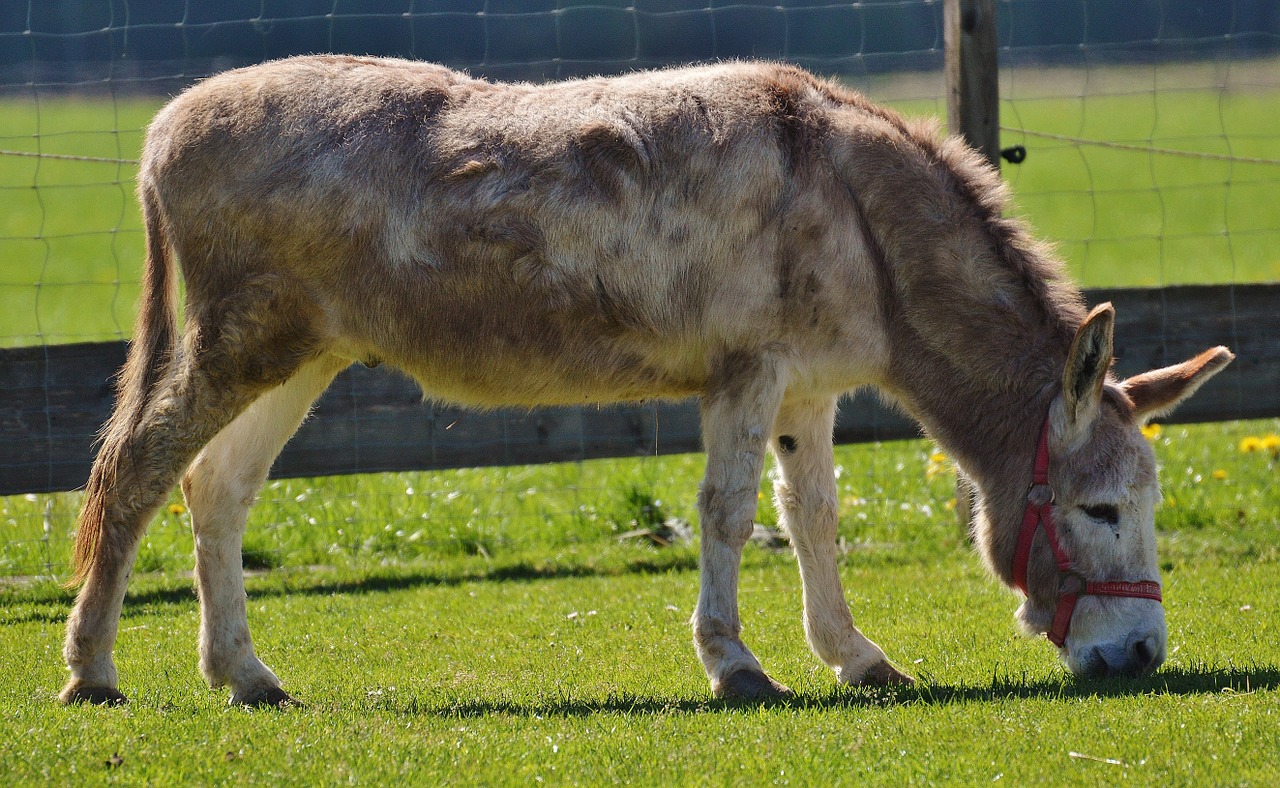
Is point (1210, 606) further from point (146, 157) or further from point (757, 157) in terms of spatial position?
point (146, 157)

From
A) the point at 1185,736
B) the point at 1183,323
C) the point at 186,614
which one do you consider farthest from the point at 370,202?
the point at 1183,323

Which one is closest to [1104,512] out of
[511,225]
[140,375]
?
[511,225]

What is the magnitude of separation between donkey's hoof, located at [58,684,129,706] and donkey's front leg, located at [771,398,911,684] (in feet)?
8.51

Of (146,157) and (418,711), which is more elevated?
(146,157)

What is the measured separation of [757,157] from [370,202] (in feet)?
4.66

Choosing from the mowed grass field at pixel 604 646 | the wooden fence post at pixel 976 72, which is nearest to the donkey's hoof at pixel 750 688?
the mowed grass field at pixel 604 646

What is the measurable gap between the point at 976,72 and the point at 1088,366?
10.4 ft

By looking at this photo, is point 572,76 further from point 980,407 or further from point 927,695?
point 927,695

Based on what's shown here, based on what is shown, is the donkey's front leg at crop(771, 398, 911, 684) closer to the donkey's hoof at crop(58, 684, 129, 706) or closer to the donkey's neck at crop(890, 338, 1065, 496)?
the donkey's neck at crop(890, 338, 1065, 496)

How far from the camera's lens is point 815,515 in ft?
18.0

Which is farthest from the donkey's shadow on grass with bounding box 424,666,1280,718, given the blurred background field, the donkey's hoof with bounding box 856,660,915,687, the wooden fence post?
the blurred background field

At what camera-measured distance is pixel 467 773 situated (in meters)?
3.86

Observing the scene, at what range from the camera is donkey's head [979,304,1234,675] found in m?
4.84

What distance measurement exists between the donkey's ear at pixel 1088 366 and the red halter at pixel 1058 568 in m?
0.18
